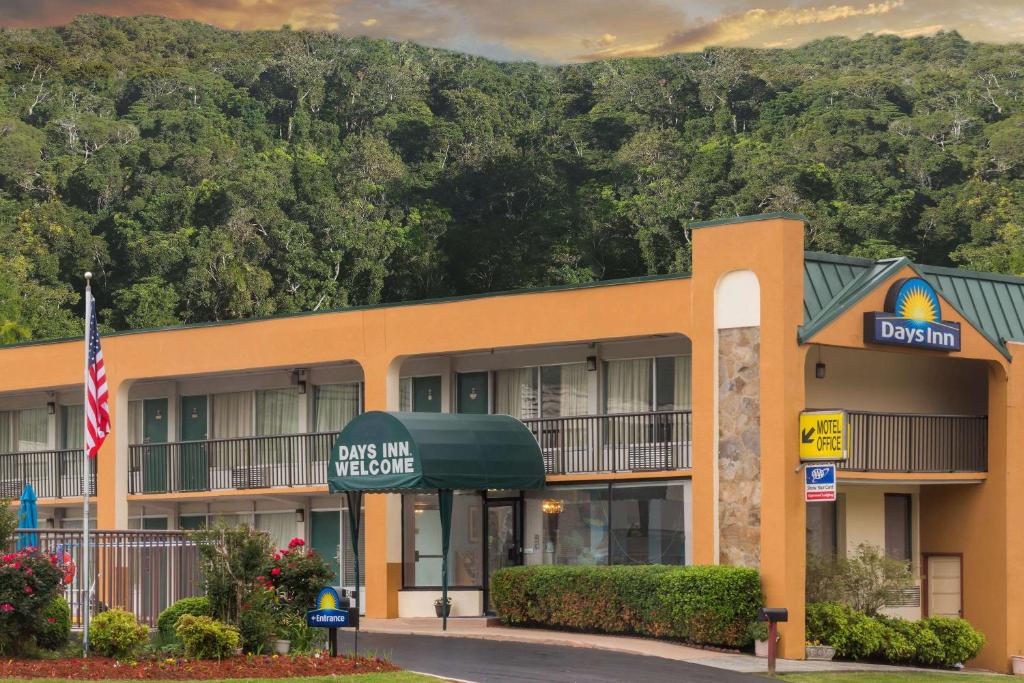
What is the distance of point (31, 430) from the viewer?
43125 millimetres

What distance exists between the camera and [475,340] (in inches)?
1330

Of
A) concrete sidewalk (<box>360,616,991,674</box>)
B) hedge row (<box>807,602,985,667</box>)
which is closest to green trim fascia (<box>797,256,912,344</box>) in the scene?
hedge row (<box>807,602,985,667</box>)

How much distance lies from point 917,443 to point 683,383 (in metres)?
4.24

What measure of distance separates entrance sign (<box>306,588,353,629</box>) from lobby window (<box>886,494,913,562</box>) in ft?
44.5

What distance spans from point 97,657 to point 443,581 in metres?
10.3

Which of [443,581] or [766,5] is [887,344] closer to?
[443,581]

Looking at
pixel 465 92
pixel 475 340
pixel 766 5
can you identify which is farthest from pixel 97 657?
pixel 766 5

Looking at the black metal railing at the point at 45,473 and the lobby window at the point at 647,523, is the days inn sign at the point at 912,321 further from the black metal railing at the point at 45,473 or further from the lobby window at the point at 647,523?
the black metal railing at the point at 45,473

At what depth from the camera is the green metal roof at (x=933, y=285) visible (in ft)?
97.2

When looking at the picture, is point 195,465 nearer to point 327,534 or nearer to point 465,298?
point 327,534

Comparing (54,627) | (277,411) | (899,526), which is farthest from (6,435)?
(899,526)

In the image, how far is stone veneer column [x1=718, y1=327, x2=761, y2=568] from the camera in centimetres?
2917

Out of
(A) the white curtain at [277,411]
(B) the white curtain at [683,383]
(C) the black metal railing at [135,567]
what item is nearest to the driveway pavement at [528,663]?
(C) the black metal railing at [135,567]

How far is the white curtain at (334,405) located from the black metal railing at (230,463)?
931 mm
